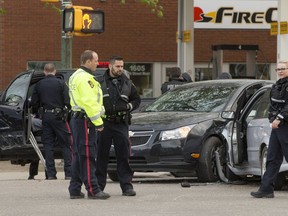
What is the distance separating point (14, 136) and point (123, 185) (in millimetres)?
5472

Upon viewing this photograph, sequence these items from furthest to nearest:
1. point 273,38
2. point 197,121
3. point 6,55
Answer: point 273,38 → point 6,55 → point 197,121

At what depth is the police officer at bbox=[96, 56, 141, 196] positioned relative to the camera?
528 inches

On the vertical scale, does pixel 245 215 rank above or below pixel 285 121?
below

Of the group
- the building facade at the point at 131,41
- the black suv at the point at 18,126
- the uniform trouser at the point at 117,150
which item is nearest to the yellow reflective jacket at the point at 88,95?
the uniform trouser at the point at 117,150

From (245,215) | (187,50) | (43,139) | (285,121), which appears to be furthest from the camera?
(187,50)

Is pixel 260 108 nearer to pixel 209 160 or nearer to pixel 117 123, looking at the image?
pixel 209 160

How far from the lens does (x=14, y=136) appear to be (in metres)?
18.7

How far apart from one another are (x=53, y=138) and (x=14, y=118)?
1.41 metres

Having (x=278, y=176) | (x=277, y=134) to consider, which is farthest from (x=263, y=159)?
(x=277, y=134)

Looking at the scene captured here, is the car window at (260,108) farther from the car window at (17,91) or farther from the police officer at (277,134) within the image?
the car window at (17,91)

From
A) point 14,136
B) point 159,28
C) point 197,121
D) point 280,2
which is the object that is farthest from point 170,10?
point 197,121

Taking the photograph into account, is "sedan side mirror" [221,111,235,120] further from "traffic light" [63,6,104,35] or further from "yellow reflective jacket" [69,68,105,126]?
"traffic light" [63,6,104,35]

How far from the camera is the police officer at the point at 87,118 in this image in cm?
1292

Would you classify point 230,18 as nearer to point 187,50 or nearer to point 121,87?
point 187,50
